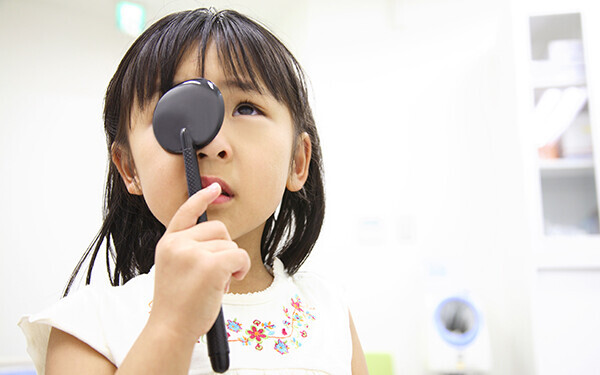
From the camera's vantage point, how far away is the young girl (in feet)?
1.33

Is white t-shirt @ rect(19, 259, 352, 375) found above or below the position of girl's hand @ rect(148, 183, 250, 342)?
below

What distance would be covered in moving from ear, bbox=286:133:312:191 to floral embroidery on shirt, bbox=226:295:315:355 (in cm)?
16

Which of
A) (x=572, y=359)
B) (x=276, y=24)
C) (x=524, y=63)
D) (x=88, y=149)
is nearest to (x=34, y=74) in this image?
(x=88, y=149)

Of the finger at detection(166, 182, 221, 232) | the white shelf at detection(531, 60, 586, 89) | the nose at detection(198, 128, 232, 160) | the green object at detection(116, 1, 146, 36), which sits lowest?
the finger at detection(166, 182, 221, 232)

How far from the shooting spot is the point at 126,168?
610 mm

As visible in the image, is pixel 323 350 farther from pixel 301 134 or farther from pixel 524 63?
pixel 524 63

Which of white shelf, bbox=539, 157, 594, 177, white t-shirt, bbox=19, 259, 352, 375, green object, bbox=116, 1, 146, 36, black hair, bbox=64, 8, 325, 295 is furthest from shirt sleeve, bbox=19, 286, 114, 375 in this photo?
green object, bbox=116, 1, 146, 36

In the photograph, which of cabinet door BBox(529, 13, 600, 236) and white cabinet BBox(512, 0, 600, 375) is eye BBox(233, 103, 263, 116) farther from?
cabinet door BBox(529, 13, 600, 236)

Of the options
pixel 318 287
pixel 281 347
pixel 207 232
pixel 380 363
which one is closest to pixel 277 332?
pixel 281 347

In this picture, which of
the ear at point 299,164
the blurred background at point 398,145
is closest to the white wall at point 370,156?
the blurred background at point 398,145

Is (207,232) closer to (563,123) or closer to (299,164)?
(299,164)

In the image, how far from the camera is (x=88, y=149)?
9.59 ft

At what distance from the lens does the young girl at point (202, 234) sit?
1.33 feet

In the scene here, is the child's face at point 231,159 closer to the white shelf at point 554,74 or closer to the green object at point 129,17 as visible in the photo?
the white shelf at point 554,74
